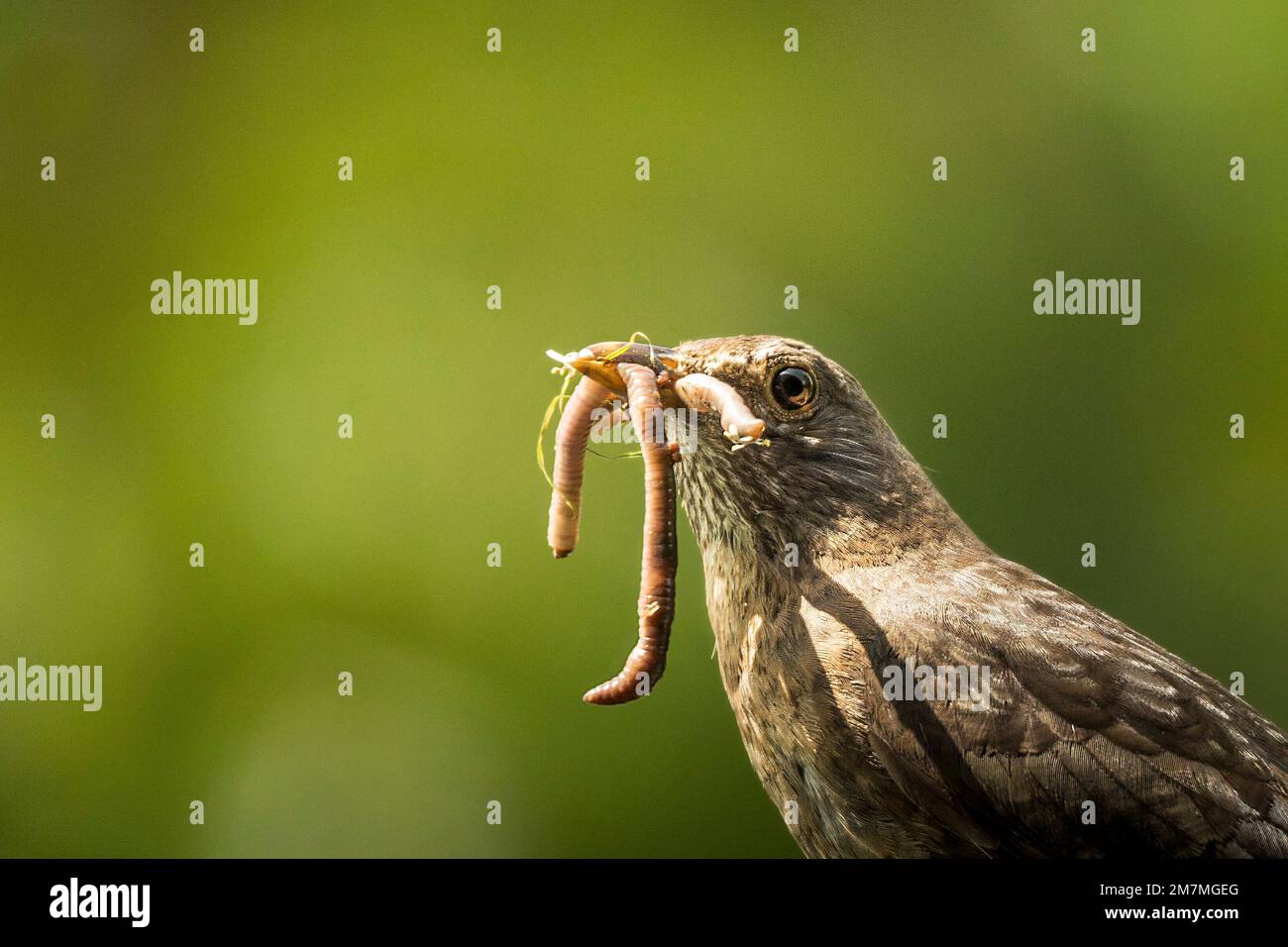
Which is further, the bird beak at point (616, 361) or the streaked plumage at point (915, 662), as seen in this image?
the bird beak at point (616, 361)

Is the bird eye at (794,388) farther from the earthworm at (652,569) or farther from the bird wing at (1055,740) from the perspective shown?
the bird wing at (1055,740)

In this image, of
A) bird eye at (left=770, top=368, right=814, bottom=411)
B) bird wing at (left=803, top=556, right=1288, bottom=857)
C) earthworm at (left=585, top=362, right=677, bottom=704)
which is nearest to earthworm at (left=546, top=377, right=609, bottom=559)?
earthworm at (left=585, top=362, right=677, bottom=704)

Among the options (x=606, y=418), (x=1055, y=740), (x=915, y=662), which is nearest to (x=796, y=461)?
(x=606, y=418)

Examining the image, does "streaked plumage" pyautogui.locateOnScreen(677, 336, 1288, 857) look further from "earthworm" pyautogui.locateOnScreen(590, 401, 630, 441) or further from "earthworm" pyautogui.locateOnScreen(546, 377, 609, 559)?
"earthworm" pyautogui.locateOnScreen(546, 377, 609, 559)

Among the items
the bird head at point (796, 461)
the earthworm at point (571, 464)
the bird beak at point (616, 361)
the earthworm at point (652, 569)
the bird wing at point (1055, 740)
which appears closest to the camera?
the earthworm at point (652, 569)

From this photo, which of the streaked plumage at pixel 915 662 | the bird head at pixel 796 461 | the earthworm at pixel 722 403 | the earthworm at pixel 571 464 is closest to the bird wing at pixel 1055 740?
the streaked plumage at pixel 915 662

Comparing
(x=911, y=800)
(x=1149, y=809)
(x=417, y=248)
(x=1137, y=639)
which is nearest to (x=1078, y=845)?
(x=1149, y=809)

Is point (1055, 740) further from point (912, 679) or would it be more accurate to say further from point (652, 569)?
point (652, 569)
